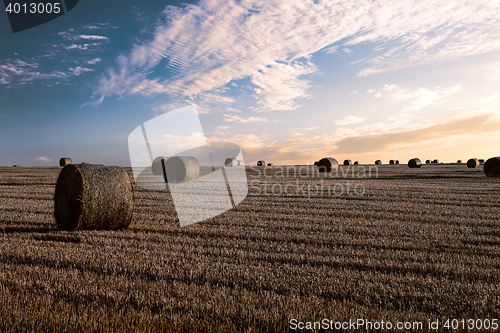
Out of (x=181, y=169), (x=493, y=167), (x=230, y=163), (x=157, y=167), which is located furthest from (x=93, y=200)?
(x=230, y=163)

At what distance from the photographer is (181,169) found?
2116 cm

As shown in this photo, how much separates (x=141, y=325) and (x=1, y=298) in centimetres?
199

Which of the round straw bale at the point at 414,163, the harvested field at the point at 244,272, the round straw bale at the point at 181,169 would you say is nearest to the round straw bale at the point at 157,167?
the round straw bale at the point at 181,169

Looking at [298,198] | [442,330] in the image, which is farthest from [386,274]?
[298,198]

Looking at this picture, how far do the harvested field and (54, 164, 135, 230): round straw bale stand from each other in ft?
1.19

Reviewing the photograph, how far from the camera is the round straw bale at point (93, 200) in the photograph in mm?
7746

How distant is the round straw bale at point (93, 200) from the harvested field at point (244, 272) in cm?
36

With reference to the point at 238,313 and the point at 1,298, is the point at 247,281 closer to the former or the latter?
the point at 238,313

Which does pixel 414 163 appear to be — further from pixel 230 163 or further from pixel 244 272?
pixel 244 272

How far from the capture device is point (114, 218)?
7.98 meters

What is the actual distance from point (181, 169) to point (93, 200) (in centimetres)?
1334

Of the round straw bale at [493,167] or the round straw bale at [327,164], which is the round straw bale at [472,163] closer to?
the round straw bale at [493,167]

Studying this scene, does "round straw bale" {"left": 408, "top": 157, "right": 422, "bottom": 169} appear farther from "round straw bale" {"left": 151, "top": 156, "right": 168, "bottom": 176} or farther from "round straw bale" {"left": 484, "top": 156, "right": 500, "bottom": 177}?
"round straw bale" {"left": 151, "top": 156, "right": 168, "bottom": 176}

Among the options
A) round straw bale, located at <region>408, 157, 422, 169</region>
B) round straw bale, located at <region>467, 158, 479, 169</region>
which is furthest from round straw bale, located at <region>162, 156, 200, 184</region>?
round straw bale, located at <region>467, 158, 479, 169</region>
